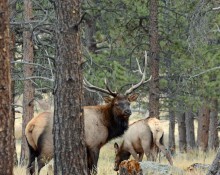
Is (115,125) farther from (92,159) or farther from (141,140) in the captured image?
(141,140)

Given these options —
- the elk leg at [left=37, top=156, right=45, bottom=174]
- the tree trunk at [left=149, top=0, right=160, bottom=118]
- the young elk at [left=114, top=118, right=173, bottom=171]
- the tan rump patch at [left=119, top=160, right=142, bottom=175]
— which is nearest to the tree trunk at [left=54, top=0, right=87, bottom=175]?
the tan rump patch at [left=119, top=160, right=142, bottom=175]

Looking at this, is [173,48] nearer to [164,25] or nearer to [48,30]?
[164,25]

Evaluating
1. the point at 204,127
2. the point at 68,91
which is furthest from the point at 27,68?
the point at 204,127

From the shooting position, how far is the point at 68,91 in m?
8.52

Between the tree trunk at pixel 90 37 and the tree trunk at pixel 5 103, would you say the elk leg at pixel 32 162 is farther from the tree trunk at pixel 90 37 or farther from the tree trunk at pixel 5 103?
the tree trunk at pixel 90 37

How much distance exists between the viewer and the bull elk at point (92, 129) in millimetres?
11781

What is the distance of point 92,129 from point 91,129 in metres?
0.02

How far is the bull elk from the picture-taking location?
1178 centimetres

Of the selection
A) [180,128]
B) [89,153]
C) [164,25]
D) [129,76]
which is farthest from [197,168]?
[180,128]

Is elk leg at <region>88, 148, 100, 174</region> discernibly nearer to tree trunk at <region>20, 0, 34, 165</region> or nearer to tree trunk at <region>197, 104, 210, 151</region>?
tree trunk at <region>20, 0, 34, 165</region>

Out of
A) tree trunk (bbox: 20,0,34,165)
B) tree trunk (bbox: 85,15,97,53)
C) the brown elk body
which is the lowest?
the brown elk body

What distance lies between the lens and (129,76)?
18.1 metres

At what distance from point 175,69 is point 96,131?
833 cm

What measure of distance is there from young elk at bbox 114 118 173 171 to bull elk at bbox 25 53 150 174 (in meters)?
2.35
